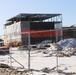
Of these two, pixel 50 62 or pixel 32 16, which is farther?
pixel 32 16

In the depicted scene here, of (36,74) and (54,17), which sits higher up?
(54,17)

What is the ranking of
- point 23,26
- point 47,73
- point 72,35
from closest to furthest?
point 47,73
point 72,35
point 23,26

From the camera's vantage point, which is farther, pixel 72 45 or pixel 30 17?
pixel 30 17

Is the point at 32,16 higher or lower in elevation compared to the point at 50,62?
higher

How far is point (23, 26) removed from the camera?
5891 centimetres

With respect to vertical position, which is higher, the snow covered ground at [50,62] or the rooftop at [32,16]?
the rooftop at [32,16]

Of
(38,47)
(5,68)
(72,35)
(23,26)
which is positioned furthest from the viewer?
(23,26)

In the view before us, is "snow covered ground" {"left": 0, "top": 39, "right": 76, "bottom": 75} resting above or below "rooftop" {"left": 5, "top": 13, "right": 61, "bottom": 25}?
below

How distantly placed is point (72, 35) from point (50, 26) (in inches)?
616

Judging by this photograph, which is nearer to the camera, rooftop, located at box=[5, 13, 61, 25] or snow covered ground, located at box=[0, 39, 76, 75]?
snow covered ground, located at box=[0, 39, 76, 75]

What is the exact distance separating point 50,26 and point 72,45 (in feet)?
125

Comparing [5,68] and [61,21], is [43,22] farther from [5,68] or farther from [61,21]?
[5,68]

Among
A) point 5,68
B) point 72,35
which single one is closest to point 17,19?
point 72,35

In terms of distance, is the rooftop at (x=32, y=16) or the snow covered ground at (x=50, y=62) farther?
the rooftop at (x=32, y=16)
